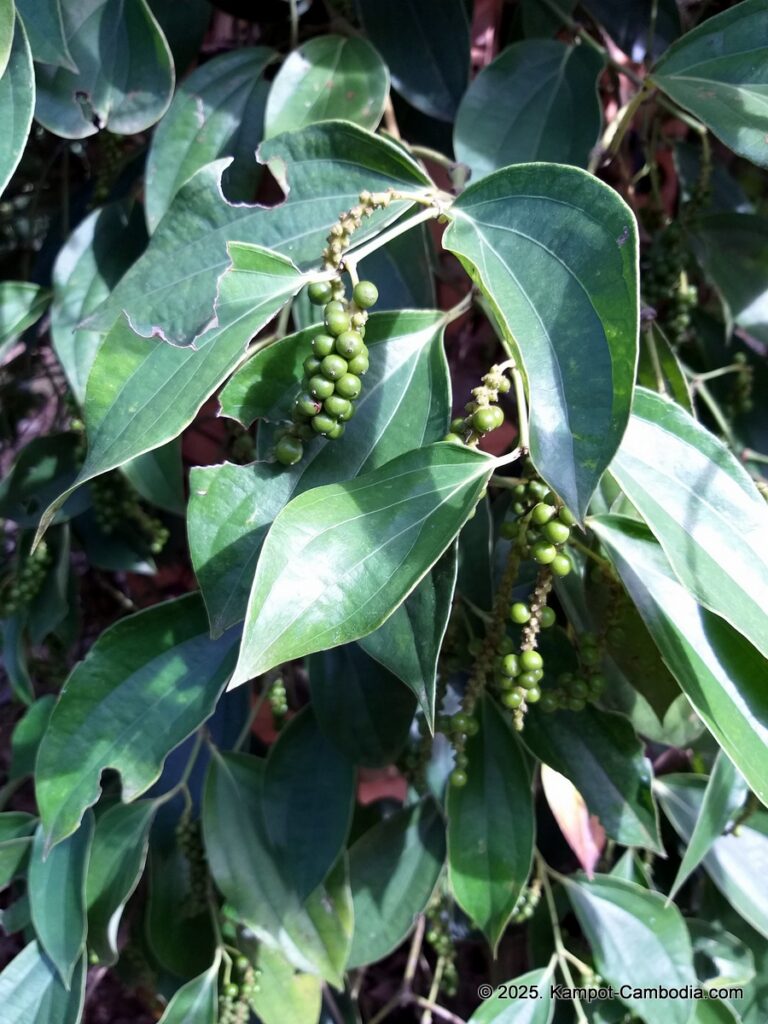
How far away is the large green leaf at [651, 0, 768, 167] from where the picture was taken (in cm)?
47

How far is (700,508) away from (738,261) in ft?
1.20

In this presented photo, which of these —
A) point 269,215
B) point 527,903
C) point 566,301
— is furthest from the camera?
point 527,903

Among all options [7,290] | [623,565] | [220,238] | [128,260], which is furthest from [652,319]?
[7,290]

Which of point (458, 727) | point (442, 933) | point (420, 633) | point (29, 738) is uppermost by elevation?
point (420, 633)

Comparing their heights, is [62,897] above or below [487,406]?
below

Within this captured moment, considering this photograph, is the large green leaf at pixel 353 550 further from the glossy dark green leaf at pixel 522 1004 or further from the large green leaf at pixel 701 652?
Result: the glossy dark green leaf at pixel 522 1004

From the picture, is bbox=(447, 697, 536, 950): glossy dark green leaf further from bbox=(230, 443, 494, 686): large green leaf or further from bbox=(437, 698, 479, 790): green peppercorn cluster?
bbox=(230, 443, 494, 686): large green leaf

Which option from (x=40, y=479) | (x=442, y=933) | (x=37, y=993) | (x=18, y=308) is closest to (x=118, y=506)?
(x=40, y=479)

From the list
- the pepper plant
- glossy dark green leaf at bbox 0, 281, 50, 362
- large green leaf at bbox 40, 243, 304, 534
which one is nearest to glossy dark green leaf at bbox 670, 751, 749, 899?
the pepper plant

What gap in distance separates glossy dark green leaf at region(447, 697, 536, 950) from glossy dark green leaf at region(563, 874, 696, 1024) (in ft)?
0.40

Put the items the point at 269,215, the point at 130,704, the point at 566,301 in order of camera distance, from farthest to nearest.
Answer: the point at 130,704, the point at 269,215, the point at 566,301

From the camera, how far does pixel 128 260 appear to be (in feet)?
2.21

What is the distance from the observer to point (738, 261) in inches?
26.4

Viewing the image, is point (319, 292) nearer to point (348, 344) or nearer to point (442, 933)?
point (348, 344)
